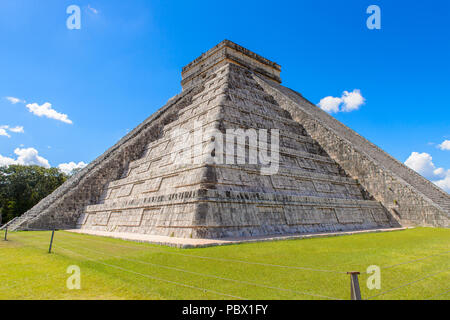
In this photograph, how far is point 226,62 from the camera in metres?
22.7

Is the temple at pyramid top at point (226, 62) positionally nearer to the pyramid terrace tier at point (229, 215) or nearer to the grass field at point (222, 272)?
the pyramid terrace tier at point (229, 215)

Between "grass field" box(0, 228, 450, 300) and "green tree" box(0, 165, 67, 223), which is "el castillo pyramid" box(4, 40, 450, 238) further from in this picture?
"green tree" box(0, 165, 67, 223)

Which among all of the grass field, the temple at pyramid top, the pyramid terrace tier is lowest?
the grass field

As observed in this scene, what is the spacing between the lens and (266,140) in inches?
525

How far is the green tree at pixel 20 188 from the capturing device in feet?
84.0

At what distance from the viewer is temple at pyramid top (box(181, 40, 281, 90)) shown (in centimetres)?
2300

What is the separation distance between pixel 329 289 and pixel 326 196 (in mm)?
9467

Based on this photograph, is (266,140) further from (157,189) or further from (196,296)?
(196,296)

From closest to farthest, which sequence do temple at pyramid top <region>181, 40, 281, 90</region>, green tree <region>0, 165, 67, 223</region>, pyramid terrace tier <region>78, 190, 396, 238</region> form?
pyramid terrace tier <region>78, 190, 396, 238</region>
temple at pyramid top <region>181, 40, 281, 90</region>
green tree <region>0, 165, 67, 223</region>

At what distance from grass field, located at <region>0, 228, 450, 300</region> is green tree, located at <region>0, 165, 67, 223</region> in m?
23.2

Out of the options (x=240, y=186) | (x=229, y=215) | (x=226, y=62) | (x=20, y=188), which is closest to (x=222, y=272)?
(x=229, y=215)

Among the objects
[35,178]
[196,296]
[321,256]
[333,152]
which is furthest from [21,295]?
[35,178]

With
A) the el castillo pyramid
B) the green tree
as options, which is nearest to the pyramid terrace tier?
the el castillo pyramid

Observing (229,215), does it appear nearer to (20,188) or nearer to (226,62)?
(226,62)
